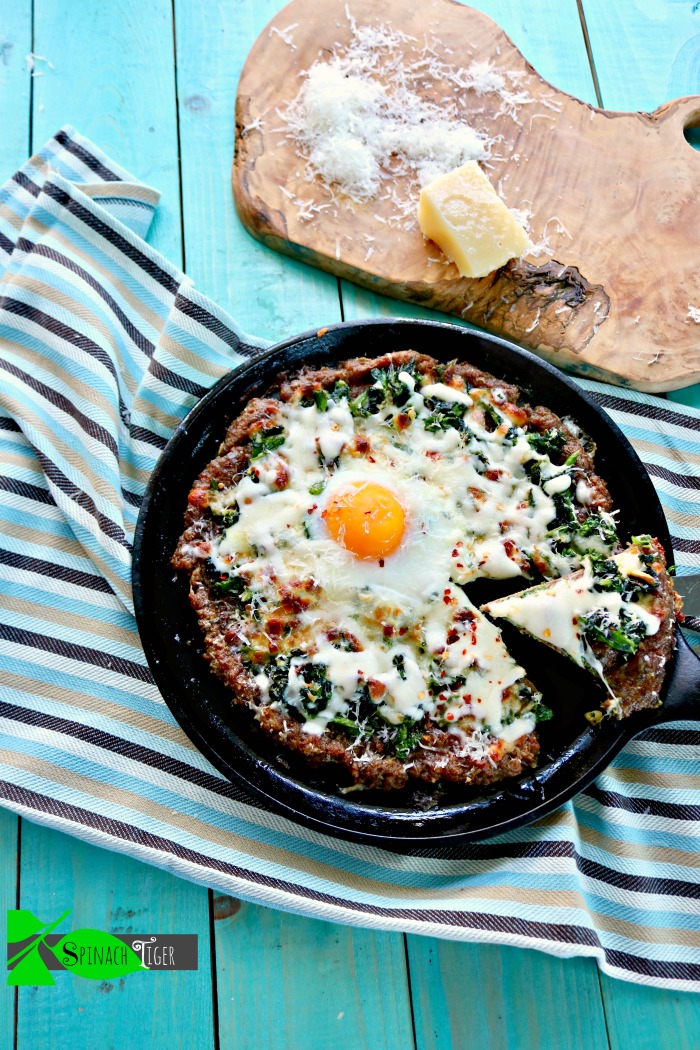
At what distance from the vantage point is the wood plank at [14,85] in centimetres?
464

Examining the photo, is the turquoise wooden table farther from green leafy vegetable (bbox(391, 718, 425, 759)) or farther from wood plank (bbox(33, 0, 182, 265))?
green leafy vegetable (bbox(391, 718, 425, 759))

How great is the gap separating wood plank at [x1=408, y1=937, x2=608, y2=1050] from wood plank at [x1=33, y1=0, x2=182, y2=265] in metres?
4.02

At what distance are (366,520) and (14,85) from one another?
3.22 m

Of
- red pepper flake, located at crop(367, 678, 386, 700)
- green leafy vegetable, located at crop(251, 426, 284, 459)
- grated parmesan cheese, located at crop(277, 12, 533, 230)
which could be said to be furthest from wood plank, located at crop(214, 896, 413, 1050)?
grated parmesan cheese, located at crop(277, 12, 533, 230)

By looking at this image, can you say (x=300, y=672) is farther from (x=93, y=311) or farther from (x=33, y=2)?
(x=33, y=2)

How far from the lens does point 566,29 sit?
498cm

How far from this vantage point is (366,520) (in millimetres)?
3607

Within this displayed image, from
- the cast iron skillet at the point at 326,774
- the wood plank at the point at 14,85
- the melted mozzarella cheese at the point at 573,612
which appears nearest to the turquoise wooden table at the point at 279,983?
the cast iron skillet at the point at 326,774

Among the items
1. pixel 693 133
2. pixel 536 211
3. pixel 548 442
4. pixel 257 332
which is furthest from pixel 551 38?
pixel 548 442

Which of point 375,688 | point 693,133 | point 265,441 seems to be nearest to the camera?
point 375,688

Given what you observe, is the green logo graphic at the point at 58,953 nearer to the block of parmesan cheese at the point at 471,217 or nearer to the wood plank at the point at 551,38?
the block of parmesan cheese at the point at 471,217

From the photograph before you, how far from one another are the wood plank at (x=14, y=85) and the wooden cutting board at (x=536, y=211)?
3.93ft

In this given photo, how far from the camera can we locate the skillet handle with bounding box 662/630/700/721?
371 centimetres

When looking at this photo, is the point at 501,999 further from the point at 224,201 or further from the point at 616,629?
the point at 224,201
